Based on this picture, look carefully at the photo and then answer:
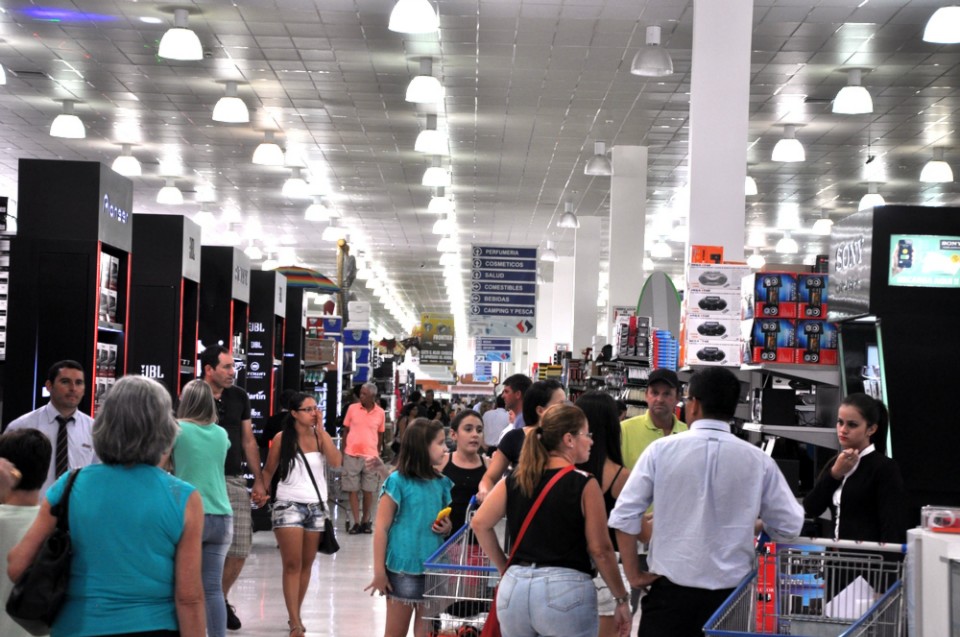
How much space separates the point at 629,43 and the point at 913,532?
30.9 feet

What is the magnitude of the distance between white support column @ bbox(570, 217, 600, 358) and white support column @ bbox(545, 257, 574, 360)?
5379mm

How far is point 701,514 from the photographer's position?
13.0ft

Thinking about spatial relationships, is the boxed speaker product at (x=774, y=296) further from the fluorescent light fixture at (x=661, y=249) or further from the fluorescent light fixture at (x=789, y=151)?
the fluorescent light fixture at (x=661, y=249)

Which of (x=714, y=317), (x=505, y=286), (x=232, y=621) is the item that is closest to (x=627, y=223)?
(x=505, y=286)

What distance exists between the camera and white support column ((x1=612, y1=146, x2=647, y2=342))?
55.8ft

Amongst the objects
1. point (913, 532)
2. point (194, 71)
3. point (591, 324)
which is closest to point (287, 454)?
point (913, 532)

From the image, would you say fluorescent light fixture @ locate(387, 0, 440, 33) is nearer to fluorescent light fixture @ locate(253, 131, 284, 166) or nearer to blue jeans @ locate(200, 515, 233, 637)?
blue jeans @ locate(200, 515, 233, 637)

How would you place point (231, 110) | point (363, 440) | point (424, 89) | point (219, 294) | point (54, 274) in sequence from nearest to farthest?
1. point (54, 274)
2. point (424, 89)
3. point (231, 110)
4. point (219, 294)
5. point (363, 440)

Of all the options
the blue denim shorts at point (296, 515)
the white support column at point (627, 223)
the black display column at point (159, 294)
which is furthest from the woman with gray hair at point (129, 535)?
the white support column at point (627, 223)

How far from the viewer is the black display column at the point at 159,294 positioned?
34.8 ft

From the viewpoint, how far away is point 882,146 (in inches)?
658

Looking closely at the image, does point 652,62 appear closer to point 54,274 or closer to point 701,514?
point 54,274

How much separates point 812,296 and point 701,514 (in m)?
3.89

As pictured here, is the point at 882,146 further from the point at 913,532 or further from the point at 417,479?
the point at 913,532
